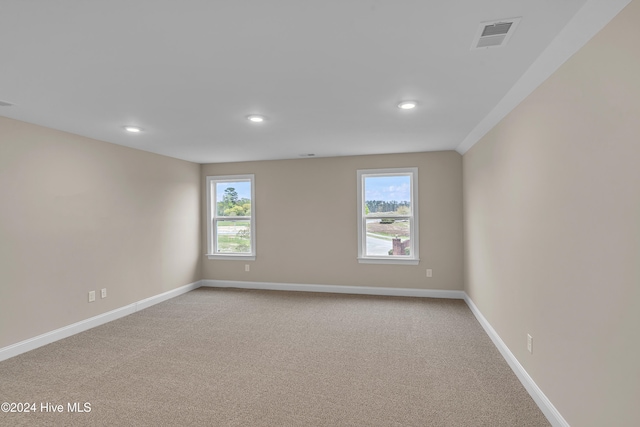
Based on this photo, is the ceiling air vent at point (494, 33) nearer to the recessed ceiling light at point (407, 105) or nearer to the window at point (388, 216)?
the recessed ceiling light at point (407, 105)

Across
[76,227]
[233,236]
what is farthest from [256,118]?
[233,236]

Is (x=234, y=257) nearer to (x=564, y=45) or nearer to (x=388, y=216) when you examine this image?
(x=388, y=216)

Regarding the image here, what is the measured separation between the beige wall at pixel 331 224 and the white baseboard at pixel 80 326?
1.29m

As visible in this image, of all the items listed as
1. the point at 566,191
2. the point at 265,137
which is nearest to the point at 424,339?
the point at 566,191

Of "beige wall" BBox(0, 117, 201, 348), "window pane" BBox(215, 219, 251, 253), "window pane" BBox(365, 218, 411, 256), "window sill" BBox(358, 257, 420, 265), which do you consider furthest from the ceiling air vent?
"window pane" BBox(215, 219, 251, 253)

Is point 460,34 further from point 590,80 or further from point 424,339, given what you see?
point 424,339

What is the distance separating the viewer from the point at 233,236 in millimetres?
6078

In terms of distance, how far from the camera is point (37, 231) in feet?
11.0

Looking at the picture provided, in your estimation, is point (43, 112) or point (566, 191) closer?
point (566, 191)

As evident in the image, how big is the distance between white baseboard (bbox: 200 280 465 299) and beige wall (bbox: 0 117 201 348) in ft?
3.00

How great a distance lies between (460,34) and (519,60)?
589 millimetres

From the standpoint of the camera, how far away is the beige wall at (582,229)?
139 cm

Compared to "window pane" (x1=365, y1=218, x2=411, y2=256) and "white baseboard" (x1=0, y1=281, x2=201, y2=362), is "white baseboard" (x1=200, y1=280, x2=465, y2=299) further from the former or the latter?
"white baseboard" (x1=0, y1=281, x2=201, y2=362)

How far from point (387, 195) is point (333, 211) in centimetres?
93
